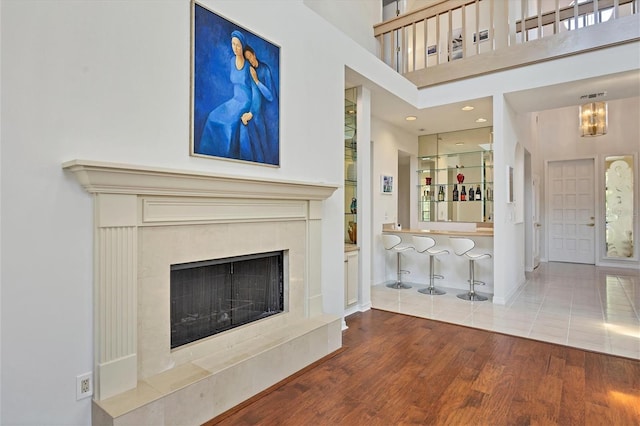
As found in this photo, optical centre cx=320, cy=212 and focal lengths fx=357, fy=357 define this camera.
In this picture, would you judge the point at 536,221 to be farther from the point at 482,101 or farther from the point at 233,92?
the point at 233,92

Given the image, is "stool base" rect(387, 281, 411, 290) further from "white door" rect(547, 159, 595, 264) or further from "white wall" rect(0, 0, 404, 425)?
"white door" rect(547, 159, 595, 264)

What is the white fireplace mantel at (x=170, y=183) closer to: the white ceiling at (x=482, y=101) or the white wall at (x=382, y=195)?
the white ceiling at (x=482, y=101)

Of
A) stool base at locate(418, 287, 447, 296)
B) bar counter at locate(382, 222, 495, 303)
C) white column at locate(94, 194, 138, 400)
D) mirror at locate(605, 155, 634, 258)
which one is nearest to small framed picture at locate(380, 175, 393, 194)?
bar counter at locate(382, 222, 495, 303)

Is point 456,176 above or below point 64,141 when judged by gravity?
above

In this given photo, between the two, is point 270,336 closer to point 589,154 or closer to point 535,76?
Result: point 535,76

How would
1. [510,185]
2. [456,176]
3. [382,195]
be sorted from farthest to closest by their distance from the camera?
1. [456,176]
2. [382,195]
3. [510,185]

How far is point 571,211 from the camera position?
8070 mm

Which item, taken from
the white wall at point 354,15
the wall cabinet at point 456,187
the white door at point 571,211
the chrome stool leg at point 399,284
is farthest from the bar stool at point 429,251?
the white door at point 571,211

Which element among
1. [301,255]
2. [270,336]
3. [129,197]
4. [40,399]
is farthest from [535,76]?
[40,399]

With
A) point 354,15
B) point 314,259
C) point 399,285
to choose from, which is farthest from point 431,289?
point 354,15

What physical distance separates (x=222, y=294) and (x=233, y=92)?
149 centimetres

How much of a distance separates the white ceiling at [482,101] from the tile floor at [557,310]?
106 inches

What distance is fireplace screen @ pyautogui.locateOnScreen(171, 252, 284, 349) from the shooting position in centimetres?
239

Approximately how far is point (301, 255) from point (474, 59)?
3610 millimetres
